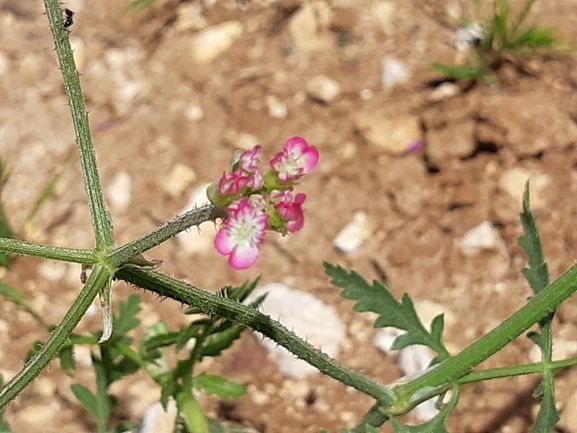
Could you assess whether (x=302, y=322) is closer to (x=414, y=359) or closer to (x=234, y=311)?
(x=414, y=359)

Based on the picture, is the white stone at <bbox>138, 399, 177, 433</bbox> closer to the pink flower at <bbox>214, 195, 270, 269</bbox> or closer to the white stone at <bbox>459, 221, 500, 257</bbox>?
the pink flower at <bbox>214, 195, 270, 269</bbox>

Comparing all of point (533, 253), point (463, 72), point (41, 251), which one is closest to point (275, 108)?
point (463, 72)

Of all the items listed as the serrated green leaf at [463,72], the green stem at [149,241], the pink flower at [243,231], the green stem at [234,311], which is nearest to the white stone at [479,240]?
the serrated green leaf at [463,72]

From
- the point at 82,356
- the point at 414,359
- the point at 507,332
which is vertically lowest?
the point at 507,332

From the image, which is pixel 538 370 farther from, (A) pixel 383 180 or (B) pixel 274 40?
(B) pixel 274 40

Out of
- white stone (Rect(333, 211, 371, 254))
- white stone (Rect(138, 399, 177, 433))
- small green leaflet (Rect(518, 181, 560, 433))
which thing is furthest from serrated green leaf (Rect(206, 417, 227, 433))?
small green leaflet (Rect(518, 181, 560, 433))

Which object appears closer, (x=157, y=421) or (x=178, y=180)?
(x=157, y=421)

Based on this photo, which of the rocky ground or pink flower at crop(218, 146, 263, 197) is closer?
pink flower at crop(218, 146, 263, 197)
